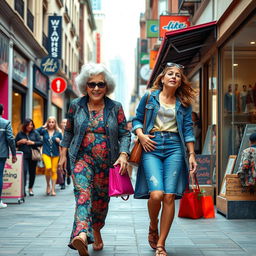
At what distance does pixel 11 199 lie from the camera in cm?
1048

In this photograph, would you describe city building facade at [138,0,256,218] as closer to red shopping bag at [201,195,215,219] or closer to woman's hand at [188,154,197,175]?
red shopping bag at [201,195,215,219]

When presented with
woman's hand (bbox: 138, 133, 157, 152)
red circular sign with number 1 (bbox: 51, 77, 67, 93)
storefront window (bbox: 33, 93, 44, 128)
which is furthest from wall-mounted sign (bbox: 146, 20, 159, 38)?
woman's hand (bbox: 138, 133, 157, 152)

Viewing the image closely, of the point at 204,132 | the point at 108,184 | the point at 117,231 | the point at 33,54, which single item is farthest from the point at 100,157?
the point at 33,54

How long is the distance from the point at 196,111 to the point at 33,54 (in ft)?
29.4

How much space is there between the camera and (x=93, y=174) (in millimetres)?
5160

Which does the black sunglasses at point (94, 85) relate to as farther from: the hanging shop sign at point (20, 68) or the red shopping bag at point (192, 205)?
the hanging shop sign at point (20, 68)

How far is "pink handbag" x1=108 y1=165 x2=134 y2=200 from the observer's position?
492 cm

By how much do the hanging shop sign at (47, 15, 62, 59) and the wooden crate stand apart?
15.9m

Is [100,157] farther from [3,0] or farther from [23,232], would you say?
[3,0]

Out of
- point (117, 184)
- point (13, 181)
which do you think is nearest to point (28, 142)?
point (13, 181)

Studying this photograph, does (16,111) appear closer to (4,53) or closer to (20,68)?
(20,68)

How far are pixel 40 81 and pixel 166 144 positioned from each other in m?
17.9

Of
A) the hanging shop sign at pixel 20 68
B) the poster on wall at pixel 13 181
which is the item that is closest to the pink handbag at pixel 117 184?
the poster on wall at pixel 13 181

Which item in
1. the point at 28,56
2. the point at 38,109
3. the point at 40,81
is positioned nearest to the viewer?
the point at 28,56
